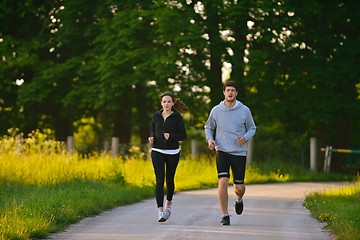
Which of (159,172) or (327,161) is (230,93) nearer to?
(159,172)

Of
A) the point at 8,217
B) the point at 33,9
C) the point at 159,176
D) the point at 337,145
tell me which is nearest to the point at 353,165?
the point at 337,145

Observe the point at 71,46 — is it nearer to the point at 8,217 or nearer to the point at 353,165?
the point at 353,165

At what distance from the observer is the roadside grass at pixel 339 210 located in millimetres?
12948

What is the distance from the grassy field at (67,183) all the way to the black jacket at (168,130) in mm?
1656

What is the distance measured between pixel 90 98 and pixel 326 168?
9.12m

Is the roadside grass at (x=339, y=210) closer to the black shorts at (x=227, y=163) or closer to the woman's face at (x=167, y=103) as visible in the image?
the black shorts at (x=227, y=163)

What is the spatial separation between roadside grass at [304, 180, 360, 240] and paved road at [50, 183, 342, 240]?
188mm

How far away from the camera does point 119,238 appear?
1250cm

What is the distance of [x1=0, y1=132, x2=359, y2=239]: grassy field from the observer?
540 inches

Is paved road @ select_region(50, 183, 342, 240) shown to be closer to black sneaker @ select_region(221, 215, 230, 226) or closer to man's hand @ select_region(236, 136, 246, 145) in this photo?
black sneaker @ select_region(221, 215, 230, 226)

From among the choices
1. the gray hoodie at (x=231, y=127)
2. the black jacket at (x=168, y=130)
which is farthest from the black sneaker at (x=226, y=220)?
the black jacket at (x=168, y=130)

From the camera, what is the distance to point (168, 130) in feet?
49.7

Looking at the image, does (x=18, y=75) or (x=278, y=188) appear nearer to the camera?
(x=278, y=188)

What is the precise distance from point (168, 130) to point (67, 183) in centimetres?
576
